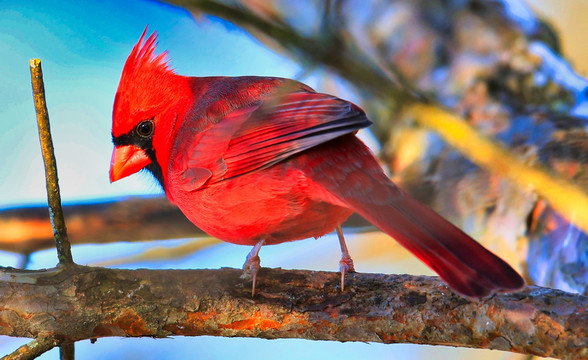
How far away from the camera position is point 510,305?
1.06 meters

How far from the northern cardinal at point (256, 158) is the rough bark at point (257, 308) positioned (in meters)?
0.08

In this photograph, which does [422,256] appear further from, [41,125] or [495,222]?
[495,222]

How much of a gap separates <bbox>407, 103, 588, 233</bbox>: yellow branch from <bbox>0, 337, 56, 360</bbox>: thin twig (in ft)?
3.43

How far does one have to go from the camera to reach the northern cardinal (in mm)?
1030

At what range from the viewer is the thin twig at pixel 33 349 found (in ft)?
3.48

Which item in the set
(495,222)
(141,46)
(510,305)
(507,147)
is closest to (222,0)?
(141,46)

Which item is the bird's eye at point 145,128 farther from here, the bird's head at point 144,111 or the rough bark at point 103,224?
the rough bark at point 103,224

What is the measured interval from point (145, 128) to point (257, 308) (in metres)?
0.41

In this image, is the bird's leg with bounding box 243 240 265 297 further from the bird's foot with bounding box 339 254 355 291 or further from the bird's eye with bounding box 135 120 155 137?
the bird's eye with bounding box 135 120 155 137

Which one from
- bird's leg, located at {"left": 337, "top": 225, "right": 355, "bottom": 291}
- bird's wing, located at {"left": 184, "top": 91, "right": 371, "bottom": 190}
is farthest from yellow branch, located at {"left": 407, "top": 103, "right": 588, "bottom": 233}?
bird's wing, located at {"left": 184, "top": 91, "right": 371, "bottom": 190}

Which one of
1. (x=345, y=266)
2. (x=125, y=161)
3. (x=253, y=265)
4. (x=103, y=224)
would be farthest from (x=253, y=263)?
(x=103, y=224)

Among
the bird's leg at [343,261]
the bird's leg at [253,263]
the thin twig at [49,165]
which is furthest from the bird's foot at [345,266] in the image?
the thin twig at [49,165]

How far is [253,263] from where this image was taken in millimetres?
1163

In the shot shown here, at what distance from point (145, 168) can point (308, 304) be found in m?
0.44
